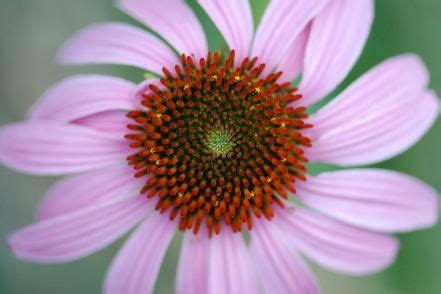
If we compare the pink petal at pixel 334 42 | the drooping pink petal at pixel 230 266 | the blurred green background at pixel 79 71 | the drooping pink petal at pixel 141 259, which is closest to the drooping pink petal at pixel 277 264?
the drooping pink petal at pixel 230 266

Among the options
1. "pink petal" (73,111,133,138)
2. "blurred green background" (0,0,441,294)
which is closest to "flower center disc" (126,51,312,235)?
"pink petal" (73,111,133,138)

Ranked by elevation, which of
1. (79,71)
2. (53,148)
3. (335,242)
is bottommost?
(335,242)

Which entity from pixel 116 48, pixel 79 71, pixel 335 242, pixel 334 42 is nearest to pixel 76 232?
pixel 116 48

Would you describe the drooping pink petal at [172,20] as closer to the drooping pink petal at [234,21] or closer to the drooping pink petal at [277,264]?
the drooping pink petal at [234,21]

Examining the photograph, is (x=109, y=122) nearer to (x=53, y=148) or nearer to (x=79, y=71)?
(x=53, y=148)

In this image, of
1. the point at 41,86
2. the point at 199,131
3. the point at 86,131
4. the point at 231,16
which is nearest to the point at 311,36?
the point at 231,16

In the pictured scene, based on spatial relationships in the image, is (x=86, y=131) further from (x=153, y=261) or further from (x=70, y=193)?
(x=153, y=261)

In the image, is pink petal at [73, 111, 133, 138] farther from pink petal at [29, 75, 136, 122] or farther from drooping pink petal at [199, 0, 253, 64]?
drooping pink petal at [199, 0, 253, 64]
